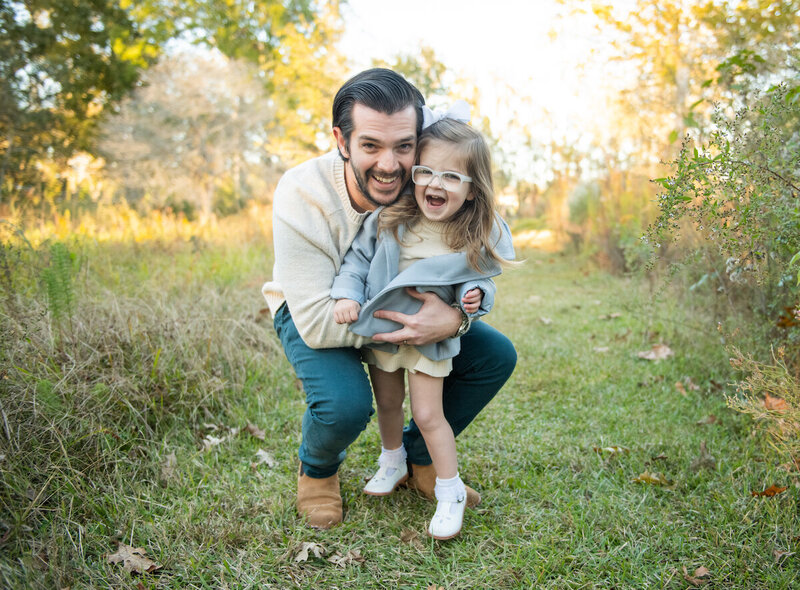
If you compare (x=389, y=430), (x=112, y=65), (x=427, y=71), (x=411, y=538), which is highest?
(x=112, y=65)

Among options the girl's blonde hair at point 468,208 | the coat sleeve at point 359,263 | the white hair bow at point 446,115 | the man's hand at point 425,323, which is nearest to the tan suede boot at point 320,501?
the man's hand at point 425,323

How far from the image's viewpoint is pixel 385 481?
96.2 inches

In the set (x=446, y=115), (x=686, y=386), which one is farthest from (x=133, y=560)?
(x=686, y=386)

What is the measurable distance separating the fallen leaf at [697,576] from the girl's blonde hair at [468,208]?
48.3 inches

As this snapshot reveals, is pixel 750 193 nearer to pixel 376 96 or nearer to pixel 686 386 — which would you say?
pixel 376 96

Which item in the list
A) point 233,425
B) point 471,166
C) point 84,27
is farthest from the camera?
point 84,27

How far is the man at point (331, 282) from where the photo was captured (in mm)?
2182

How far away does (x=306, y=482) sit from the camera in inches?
92.2

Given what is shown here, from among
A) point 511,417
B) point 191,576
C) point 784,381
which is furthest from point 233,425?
point 784,381

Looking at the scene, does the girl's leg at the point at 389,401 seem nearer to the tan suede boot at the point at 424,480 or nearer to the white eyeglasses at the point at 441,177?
the tan suede boot at the point at 424,480

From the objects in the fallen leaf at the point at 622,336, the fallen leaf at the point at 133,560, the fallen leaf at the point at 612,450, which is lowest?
the fallen leaf at the point at 622,336

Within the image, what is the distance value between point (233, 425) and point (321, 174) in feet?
4.99

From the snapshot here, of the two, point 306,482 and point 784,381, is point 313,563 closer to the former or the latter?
point 306,482

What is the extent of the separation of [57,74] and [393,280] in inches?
629
